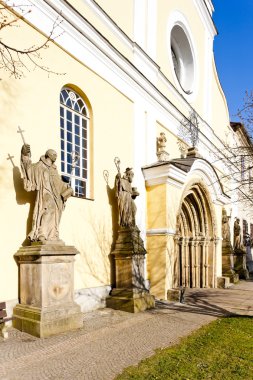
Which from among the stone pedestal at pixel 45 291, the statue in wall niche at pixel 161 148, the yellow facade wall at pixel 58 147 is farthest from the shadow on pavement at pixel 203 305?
the statue in wall niche at pixel 161 148

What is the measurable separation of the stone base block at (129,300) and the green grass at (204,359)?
210 centimetres

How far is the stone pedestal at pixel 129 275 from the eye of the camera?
8.96 metres

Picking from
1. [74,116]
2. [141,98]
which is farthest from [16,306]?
[141,98]

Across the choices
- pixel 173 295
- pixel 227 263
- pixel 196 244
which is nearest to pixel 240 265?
pixel 227 263

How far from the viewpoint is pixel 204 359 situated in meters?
5.35

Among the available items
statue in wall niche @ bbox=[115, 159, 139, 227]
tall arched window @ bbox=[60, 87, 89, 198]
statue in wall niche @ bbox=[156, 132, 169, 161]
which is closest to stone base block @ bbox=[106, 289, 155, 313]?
statue in wall niche @ bbox=[115, 159, 139, 227]

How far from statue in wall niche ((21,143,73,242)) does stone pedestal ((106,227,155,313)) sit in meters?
2.77

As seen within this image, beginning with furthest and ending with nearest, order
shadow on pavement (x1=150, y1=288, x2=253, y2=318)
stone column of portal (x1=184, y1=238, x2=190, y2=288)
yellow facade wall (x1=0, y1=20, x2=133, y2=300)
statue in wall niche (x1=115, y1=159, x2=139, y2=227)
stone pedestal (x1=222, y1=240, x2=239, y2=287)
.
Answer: stone pedestal (x1=222, y1=240, x2=239, y2=287), stone column of portal (x1=184, y1=238, x2=190, y2=288), statue in wall niche (x1=115, y1=159, x2=139, y2=227), shadow on pavement (x1=150, y1=288, x2=253, y2=318), yellow facade wall (x1=0, y1=20, x2=133, y2=300)

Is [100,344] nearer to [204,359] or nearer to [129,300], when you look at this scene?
[204,359]

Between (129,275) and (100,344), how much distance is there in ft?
10.8

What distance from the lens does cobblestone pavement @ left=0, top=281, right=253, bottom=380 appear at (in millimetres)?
4765

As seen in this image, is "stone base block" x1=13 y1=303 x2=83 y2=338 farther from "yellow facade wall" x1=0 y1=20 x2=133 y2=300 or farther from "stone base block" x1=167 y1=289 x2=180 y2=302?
"stone base block" x1=167 y1=289 x2=180 y2=302

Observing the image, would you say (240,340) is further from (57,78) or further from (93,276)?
(57,78)

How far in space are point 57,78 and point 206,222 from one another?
9438mm
